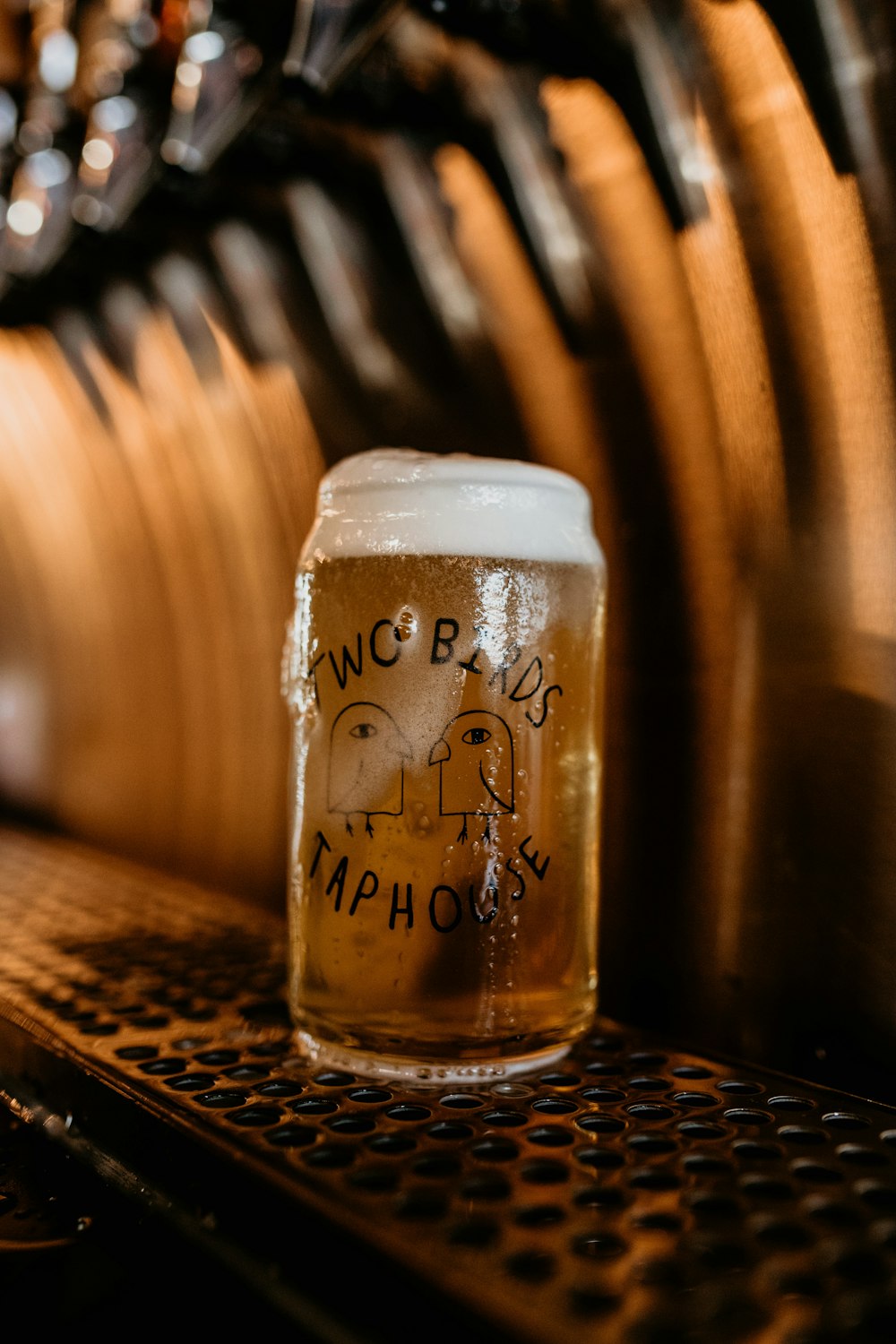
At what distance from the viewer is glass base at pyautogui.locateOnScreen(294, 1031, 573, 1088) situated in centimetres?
78

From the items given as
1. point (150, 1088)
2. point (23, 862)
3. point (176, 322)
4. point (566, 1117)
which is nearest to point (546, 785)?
point (566, 1117)

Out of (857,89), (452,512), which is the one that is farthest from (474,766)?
(857,89)

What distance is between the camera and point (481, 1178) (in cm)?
62

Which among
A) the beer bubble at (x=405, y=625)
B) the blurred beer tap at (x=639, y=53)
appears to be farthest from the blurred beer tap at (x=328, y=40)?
the beer bubble at (x=405, y=625)

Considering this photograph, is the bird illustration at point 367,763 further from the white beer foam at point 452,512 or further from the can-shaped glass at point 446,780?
the white beer foam at point 452,512

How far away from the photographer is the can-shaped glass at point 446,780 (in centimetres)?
78

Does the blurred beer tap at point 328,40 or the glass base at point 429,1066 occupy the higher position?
the blurred beer tap at point 328,40

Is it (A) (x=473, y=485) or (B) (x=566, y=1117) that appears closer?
(B) (x=566, y=1117)

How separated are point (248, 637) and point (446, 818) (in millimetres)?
848

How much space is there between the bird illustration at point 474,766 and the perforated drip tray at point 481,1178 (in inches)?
8.0

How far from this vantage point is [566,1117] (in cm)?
72

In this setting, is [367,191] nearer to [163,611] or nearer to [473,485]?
[473,485]

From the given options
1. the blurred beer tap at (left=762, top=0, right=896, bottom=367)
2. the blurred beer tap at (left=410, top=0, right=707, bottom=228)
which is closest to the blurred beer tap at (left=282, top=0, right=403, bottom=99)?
the blurred beer tap at (left=410, top=0, right=707, bottom=228)

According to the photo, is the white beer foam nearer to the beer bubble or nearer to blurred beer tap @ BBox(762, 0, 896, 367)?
the beer bubble
